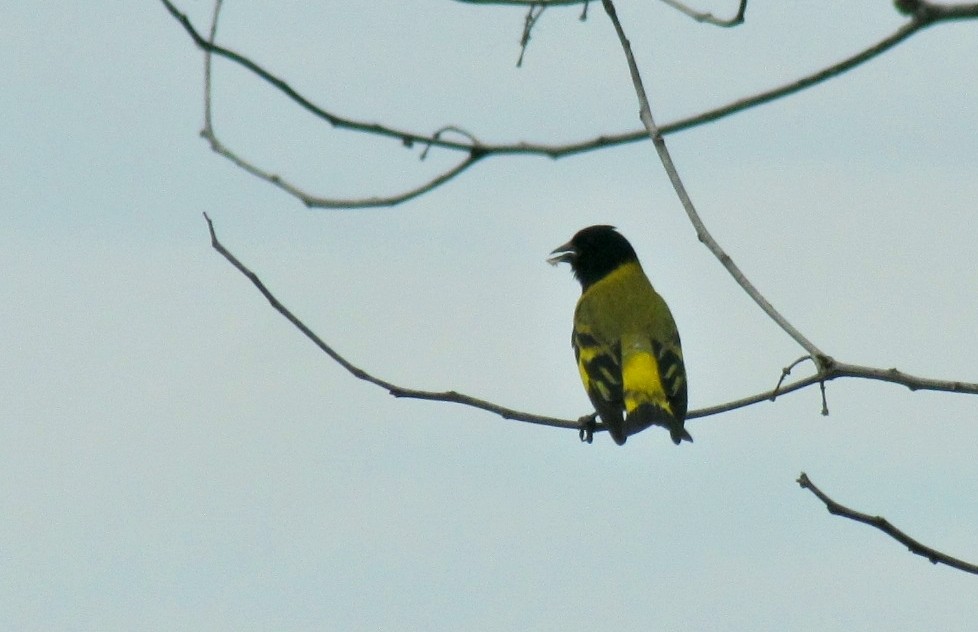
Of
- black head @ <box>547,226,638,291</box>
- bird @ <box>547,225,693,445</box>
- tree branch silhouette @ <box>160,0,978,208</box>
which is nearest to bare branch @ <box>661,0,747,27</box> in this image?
tree branch silhouette @ <box>160,0,978,208</box>

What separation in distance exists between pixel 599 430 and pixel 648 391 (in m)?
0.37

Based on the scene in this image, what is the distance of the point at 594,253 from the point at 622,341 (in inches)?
78.9

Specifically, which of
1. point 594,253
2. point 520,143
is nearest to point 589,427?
point 594,253

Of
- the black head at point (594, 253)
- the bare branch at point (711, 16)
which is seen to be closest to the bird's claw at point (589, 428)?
the black head at point (594, 253)

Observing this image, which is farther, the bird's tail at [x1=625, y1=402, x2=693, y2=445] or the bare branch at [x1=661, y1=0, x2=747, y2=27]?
the bird's tail at [x1=625, y1=402, x2=693, y2=445]

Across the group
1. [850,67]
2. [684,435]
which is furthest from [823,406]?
[684,435]

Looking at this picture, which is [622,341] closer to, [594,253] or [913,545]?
[594,253]

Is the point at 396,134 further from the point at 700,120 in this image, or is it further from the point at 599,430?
the point at 599,430

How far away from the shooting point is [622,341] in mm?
9312

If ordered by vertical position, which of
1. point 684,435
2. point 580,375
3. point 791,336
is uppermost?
point 580,375

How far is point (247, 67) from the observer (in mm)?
3059

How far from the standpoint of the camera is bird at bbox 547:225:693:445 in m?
8.43

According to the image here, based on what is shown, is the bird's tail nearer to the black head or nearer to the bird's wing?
the bird's wing

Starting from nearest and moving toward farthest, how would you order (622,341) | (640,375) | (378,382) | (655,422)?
(378,382)
(655,422)
(640,375)
(622,341)
